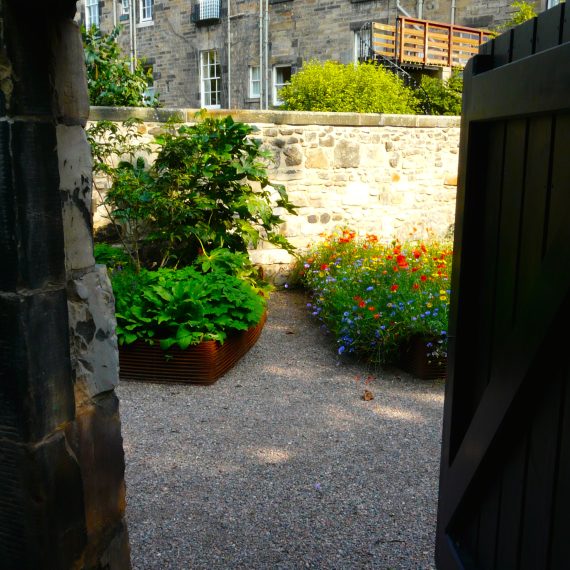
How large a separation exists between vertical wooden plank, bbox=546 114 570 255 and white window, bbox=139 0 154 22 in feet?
77.6

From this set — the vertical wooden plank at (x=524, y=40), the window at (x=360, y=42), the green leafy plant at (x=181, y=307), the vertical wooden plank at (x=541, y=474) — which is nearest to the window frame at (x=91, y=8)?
the window at (x=360, y=42)

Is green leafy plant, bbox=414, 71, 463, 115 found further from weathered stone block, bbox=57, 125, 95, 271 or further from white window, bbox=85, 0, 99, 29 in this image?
white window, bbox=85, 0, 99, 29

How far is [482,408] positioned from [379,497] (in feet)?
5.98

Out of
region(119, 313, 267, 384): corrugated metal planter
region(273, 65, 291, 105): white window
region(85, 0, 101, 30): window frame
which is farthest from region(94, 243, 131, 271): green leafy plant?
region(85, 0, 101, 30): window frame

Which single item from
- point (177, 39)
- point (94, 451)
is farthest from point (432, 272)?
point (177, 39)

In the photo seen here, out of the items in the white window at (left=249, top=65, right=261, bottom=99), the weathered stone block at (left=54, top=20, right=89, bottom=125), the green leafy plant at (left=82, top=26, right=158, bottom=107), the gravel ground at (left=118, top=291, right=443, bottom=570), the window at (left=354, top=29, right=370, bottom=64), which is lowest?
the gravel ground at (left=118, top=291, right=443, bottom=570)

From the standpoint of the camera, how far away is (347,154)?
8461mm

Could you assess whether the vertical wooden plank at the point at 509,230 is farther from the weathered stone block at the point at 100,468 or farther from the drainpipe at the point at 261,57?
the drainpipe at the point at 261,57

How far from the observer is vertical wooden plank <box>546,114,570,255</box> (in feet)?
5.24

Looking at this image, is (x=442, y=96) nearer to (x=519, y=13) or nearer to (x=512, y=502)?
(x=519, y=13)

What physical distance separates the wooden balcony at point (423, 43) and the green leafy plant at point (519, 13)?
1.31ft

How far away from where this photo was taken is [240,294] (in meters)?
5.86

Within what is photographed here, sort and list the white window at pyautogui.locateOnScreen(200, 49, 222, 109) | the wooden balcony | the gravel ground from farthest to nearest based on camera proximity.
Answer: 1. the white window at pyautogui.locateOnScreen(200, 49, 222, 109)
2. the wooden balcony
3. the gravel ground

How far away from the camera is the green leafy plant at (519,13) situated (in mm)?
14633
